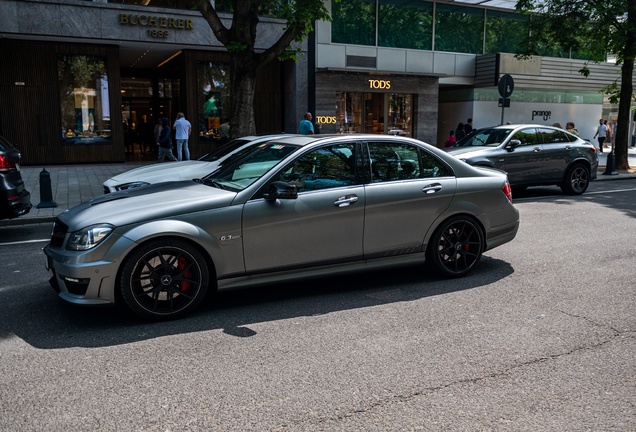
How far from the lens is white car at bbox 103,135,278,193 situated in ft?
28.5

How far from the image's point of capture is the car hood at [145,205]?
4.56 meters

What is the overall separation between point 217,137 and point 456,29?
12889 mm

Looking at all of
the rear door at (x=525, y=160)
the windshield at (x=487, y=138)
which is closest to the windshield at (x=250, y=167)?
the rear door at (x=525, y=160)

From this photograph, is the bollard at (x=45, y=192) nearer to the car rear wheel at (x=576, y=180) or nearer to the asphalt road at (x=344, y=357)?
the asphalt road at (x=344, y=357)

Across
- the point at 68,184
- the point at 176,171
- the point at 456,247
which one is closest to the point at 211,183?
the point at 456,247

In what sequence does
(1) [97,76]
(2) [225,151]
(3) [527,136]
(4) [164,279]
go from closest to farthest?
1. (4) [164,279]
2. (2) [225,151]
3. (3) [527,136]
4. (1) [97,76]

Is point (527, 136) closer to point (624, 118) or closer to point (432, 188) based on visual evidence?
point (432, 188)

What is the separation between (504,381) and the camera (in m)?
3.59

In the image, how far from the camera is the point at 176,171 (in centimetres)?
891

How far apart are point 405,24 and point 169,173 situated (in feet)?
62.5

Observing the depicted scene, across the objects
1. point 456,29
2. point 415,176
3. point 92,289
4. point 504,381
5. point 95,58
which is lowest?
point 504,381

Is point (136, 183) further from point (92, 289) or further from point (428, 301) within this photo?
point (428, 301)

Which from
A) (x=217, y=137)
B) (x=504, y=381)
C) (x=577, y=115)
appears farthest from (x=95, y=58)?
(x=577, y=115)

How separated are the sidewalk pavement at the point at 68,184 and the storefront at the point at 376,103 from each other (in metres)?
8.09
